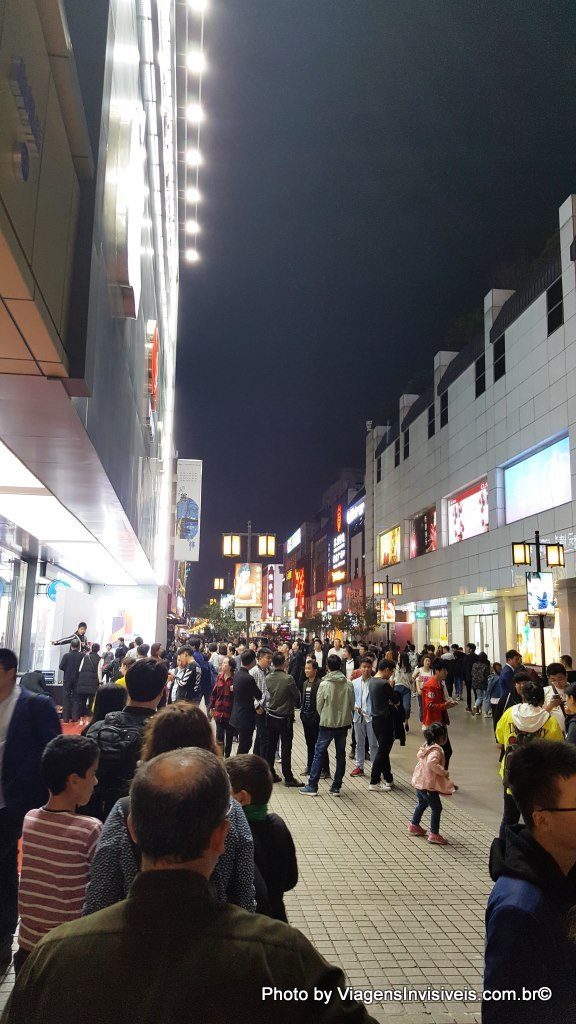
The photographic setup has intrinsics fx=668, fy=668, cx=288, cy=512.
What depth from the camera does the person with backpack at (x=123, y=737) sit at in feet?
12.7

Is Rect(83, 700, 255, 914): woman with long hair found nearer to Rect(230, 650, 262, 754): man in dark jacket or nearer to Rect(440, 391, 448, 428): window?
Rect(230, 650, 262, 754): man in dark jacket

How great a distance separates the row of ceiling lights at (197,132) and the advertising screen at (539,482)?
16730 mm

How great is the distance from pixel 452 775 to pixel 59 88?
11.3m

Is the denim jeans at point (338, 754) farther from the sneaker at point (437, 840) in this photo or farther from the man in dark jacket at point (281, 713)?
the sneaker at point (437, 840)

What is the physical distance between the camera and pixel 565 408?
82.3 ft

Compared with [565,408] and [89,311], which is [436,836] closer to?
[89,311]

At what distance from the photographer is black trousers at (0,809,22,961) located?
14.9 ft

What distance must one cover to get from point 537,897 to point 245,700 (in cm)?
896

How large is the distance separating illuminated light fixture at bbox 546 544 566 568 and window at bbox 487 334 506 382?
482 inches

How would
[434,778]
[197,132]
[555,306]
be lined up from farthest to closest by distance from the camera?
[555,306] < [197,132] < [434,778]

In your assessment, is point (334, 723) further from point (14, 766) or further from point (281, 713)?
point (14, 766)

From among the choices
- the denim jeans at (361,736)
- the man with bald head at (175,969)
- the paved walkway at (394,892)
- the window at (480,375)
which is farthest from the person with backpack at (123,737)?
the window at (480,375)

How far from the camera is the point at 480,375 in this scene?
35.1m

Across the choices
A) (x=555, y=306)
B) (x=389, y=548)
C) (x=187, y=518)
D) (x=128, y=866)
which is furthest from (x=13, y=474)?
(x=389, y=548)
